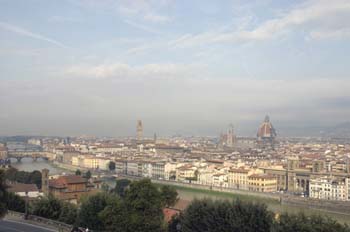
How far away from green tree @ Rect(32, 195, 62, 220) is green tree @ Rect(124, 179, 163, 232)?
2.83 metres

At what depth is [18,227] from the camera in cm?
1002

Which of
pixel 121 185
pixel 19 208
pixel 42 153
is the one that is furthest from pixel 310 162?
pixel 42 153

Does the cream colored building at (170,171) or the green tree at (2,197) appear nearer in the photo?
the green tree at (2,197)

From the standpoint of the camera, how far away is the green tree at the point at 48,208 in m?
11.5

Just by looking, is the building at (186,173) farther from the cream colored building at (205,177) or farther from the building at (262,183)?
the building at (262,183)

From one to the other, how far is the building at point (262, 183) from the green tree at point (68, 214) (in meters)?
18.9

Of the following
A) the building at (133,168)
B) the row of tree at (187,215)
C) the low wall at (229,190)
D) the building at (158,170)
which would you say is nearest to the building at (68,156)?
the building at (133,168)

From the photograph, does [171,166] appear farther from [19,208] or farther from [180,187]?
[19,208]

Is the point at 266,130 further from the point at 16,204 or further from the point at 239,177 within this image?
the point at 16,204

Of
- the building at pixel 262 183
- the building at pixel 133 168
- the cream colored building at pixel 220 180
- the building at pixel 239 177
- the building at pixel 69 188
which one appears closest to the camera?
the building at pixel 69 188

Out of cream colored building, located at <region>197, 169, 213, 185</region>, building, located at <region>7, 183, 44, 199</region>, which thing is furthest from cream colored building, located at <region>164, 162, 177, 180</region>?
building, located at <region>7, 183, 44, 199</region>

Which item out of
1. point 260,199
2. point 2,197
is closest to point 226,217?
point 2,197

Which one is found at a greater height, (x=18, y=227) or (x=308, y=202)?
(x=18, y=227)

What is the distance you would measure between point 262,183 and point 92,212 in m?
19.8
